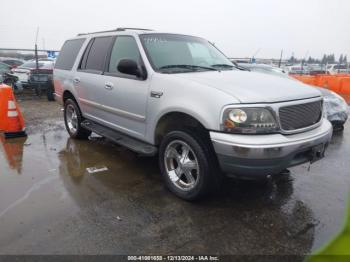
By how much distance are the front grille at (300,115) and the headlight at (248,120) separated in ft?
0.62

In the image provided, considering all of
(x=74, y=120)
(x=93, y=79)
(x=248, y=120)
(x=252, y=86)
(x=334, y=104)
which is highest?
(x=252, y=86)

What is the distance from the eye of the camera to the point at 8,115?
6.16 meters

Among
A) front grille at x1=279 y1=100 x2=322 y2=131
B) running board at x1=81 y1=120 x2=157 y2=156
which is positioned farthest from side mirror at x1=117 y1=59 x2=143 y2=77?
front grille at x1=279 y1=100 x2=322 y2=131

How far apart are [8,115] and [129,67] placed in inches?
144

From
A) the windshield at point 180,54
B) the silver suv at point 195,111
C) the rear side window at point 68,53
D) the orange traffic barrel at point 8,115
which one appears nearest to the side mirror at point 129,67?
the silver suv at point 195,111

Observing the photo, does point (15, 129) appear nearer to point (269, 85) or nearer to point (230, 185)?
point (230, 185)

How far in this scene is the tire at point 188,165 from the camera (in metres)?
3.24

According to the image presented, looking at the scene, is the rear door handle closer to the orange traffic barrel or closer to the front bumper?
the front bumper

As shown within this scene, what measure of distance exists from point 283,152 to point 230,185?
1.26 metres

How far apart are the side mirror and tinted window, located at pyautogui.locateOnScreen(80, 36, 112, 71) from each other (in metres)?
1.11

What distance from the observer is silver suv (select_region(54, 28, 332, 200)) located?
2955mm

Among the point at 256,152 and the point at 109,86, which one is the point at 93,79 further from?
the point at 256,152

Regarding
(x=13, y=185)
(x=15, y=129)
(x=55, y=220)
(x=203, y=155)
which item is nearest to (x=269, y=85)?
(x=203, y=155)

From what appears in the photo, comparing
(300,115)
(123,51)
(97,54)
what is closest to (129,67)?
(123,51)
